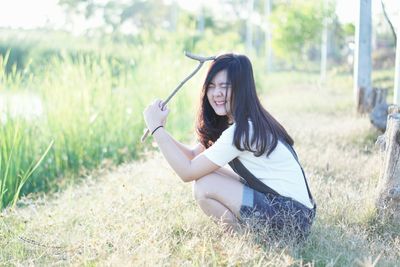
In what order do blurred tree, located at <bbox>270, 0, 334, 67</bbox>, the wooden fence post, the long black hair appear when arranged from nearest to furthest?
the long black hair < the wooden fence post < blurred tree, located at <bbox>270, 0, 334, 67</bbox>

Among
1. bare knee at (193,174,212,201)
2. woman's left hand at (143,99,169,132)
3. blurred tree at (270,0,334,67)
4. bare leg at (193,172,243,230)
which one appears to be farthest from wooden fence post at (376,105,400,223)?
blurred tree at (270,0,334,67)

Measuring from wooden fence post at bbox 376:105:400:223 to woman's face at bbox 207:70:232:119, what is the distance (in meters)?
0.83

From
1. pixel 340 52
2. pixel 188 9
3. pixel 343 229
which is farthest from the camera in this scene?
pixel 340 52

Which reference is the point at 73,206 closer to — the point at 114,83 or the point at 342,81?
the point at 114,83

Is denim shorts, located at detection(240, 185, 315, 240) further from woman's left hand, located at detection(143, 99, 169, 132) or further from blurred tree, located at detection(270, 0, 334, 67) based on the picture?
blurred tree, located at detection(270, 0, 334, 67)

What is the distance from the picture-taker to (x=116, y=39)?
14656mm

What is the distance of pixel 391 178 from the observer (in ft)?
9.50

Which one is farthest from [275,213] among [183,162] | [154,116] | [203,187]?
[154,116]

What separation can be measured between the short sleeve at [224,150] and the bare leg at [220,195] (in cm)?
10

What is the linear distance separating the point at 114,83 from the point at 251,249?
4.10m

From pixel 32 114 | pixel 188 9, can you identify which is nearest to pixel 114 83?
pixel 32 114

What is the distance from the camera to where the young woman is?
2512mm

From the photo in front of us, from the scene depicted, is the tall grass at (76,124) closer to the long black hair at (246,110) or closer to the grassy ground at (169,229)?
the grassy ground at (169,229)

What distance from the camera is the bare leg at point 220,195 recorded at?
2559mm
